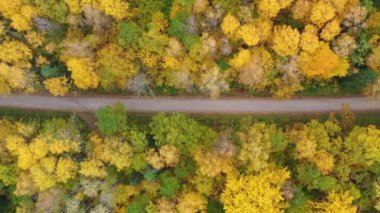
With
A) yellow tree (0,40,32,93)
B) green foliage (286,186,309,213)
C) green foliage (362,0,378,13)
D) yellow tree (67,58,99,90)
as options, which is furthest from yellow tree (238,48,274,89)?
yellow tree (0,40,32,93)

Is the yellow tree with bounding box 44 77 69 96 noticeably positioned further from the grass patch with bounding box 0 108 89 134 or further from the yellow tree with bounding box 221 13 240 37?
the yellow tree with bounding box 221 13 240 37

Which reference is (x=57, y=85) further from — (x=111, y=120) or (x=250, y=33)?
(x=250, y=33)

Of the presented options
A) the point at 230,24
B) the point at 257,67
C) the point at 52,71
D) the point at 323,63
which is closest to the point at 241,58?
the point at 257,67

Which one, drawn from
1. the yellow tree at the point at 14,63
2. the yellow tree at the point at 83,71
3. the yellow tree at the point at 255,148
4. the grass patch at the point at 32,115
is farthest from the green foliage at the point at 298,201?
Answer: the yellow tree at the point at 14,63

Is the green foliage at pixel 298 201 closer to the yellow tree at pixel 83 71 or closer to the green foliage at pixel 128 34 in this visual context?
the green foliage at pixel 128 34


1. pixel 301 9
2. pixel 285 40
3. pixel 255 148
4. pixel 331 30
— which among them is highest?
pixel 301 9
